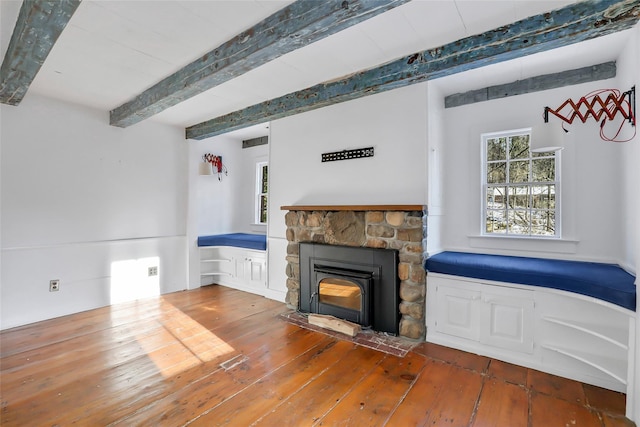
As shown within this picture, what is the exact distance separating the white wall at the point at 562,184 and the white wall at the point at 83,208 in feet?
13.3

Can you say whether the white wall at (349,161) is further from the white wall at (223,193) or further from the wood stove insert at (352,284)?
the white wall at (223,193)

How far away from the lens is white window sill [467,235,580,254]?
2.97 meters

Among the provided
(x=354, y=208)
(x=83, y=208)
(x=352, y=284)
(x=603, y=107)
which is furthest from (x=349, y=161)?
(x=83, y=208)

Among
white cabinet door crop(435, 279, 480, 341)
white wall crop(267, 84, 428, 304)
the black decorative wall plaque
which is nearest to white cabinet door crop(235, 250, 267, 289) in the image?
white wall crop(267, 84, 428, 304)

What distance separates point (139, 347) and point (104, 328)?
0.78 m

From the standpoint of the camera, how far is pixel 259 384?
224 centimetres

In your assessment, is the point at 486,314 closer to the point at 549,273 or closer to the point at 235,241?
the point at 549,273

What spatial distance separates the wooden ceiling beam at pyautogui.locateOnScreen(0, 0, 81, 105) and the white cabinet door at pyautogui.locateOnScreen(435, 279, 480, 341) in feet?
11.5

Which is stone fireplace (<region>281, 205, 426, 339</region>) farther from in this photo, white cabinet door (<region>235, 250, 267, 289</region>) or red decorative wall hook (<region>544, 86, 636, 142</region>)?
red decorative wall hook (<region>544, 86, 636, 142</region>)

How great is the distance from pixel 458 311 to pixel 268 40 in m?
2.81

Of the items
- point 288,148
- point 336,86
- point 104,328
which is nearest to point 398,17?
point 336,86

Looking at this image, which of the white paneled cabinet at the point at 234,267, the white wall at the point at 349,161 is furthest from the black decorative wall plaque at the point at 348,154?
the white paneled cabinet at the point at 234,267

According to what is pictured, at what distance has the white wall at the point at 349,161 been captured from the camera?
310 centimetres

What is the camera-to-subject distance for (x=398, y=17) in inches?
81.6
